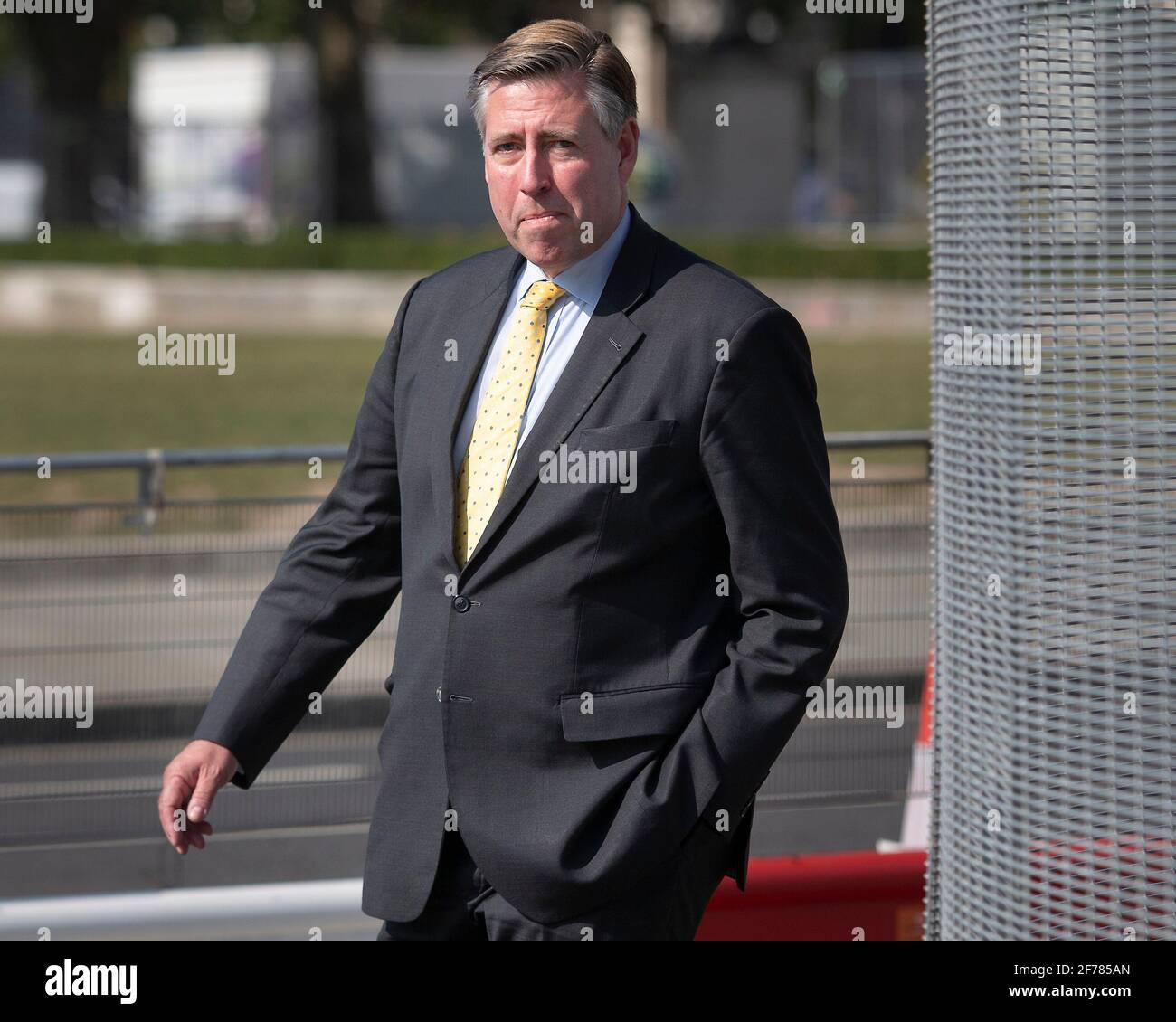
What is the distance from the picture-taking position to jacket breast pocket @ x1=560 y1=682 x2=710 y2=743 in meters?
2.52

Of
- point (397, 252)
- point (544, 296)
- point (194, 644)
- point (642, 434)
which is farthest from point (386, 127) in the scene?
point (642, 434)

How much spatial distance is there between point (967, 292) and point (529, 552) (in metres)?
1.13

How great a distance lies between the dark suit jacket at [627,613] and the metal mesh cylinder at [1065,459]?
620mm

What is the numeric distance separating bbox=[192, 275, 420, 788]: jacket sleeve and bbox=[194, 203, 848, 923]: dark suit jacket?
19 centimetres

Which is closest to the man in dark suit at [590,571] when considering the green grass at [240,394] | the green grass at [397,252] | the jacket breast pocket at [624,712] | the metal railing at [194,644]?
the jacket breast pocket at [624,712]

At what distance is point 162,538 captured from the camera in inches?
240

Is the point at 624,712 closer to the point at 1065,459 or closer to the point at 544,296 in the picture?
the point at 544,296

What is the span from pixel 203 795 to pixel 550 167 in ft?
3.65

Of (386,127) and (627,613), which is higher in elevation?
(386,127)

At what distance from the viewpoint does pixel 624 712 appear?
8.25 ft

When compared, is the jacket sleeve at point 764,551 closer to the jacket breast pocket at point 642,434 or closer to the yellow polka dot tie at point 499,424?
the jacket breast pocket at point 642,434

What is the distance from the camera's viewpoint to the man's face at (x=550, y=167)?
2.56 metres

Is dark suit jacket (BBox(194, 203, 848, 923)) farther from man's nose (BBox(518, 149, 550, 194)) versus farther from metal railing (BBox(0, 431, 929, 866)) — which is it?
metal railing (BBox(0, 431, 929, 866))
